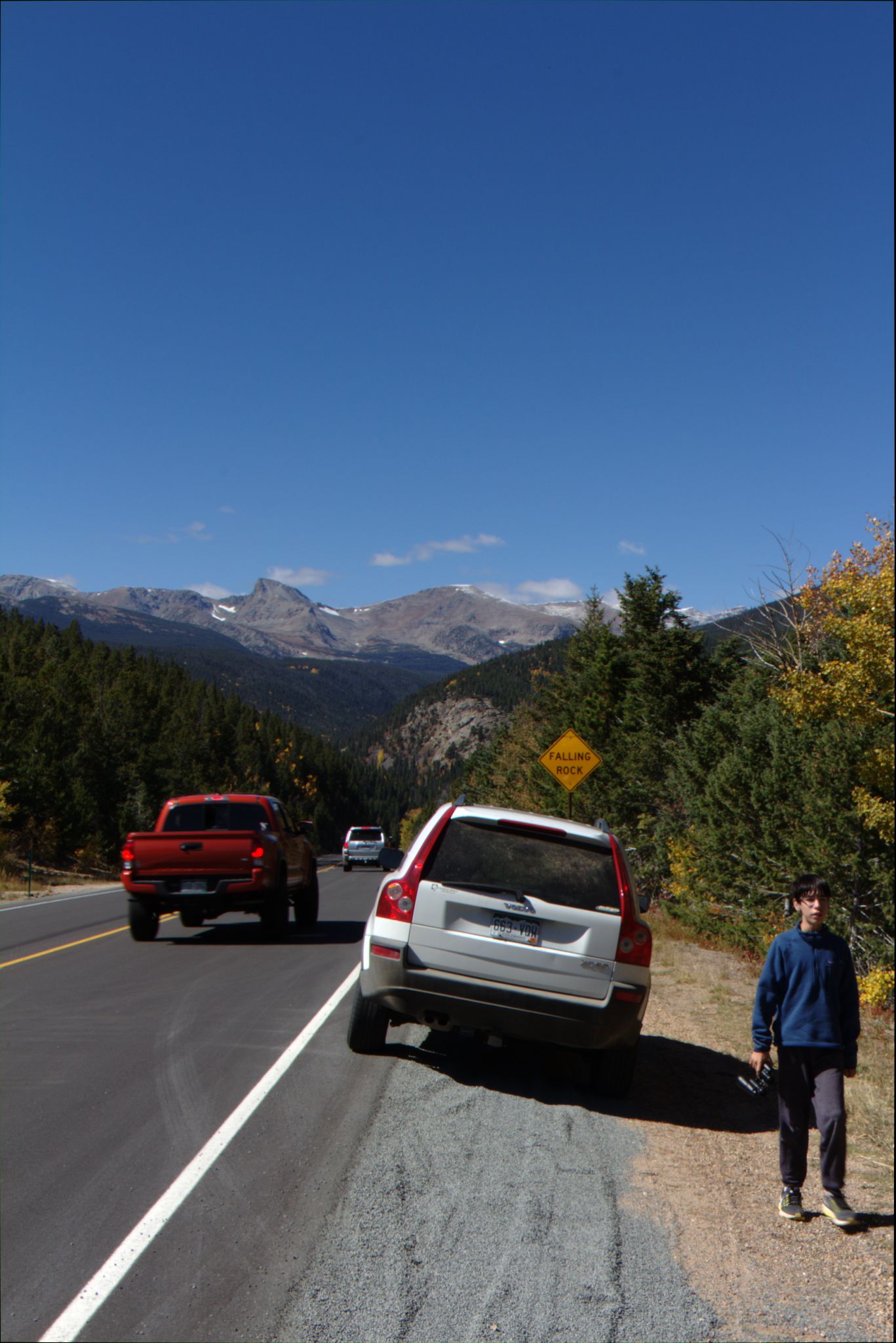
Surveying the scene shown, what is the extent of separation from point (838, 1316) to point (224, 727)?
4030 inches

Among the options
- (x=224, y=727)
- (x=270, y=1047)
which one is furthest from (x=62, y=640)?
(x=270, y=1047)

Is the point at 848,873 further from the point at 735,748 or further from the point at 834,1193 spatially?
the point at 834,1193

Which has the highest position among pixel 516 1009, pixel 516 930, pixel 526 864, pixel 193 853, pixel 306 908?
pixel 526 864

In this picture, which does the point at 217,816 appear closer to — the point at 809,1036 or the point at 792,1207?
the point at 809,1036

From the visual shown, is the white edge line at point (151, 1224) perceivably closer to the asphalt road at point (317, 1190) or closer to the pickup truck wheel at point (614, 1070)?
the asphalt road at point (317, 1190)

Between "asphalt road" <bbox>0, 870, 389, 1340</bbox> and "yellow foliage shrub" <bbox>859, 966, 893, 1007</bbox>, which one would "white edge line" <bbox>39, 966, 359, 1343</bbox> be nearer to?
"asphalt road" <bbox>0, 870, 389, 1340</bbox>

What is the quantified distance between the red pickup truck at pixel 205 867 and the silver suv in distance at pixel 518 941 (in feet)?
22.5

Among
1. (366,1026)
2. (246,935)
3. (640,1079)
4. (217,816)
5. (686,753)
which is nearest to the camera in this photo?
(366,1026)

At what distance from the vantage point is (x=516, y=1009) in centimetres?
690

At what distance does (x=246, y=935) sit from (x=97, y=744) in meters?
55.4

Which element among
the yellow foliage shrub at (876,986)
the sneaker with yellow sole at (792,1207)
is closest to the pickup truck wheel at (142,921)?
the yellow foliage shrub at (876,986)

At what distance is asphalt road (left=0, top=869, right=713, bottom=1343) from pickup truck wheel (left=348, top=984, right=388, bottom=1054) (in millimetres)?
133

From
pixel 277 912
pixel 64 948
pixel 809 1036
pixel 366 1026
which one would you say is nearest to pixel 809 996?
pixel 809 1036

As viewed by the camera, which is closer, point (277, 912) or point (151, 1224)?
point (151, 1224)
